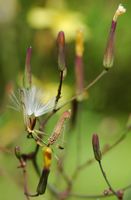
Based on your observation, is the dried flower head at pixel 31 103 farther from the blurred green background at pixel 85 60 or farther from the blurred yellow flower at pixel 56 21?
the blurred yellow flower at pixel 56 21

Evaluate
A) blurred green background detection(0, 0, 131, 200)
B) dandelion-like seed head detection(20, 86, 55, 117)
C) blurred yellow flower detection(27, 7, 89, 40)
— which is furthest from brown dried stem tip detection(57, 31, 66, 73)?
blurred yellow flower detection(27, 7, 89, 40)

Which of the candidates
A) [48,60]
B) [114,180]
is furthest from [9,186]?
[48,60]

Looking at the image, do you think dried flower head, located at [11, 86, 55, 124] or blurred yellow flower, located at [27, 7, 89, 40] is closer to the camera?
dried flower head, located at [11, 86, 55, 124]

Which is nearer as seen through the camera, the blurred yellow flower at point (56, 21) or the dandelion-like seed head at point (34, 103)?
the dandelion-like seed head at point (34, 103)

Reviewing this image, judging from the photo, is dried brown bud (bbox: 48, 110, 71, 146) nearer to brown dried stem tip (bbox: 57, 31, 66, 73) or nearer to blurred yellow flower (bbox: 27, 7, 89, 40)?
brown dried stem tip (bbox: 57, 31, 66, 73)

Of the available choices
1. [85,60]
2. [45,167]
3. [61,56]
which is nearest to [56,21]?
[85,60]

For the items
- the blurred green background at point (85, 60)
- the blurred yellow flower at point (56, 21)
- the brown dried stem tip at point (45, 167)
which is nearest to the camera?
the brown dried stem tip at point (45, 167)

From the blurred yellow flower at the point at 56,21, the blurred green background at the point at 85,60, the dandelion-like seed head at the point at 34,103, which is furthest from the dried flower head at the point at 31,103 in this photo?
the blurred yellow flower at the point at 56,21

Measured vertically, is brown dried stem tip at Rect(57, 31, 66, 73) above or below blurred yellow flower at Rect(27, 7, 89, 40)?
above

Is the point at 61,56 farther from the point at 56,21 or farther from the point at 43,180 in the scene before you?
the point at 56,21
